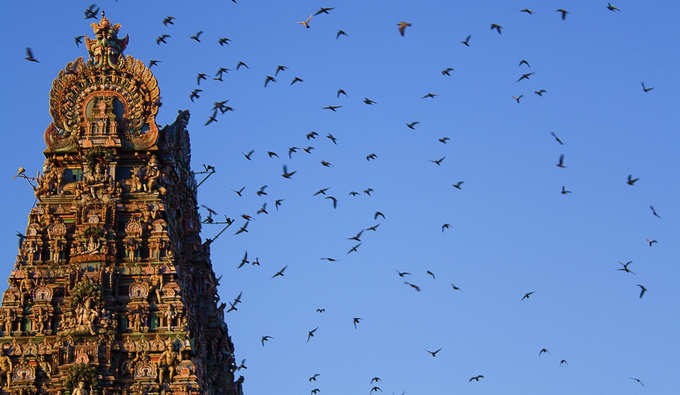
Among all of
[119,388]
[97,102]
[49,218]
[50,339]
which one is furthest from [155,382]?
[97,102]

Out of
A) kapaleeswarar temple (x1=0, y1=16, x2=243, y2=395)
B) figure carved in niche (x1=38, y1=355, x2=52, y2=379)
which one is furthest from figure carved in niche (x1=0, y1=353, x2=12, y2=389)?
figure carved in niche (x1=38, y1=355, x2=52, y2=379)

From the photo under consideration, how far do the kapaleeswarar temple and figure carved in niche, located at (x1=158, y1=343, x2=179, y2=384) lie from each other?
0.29 feet

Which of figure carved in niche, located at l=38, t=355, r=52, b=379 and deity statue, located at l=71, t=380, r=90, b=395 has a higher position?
figure carved in niche, located at l=38, t=355, r=52, b=379

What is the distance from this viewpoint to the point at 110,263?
306 feet

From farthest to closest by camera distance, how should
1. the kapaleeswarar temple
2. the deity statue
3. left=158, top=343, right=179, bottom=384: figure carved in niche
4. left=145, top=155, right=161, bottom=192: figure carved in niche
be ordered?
left=145, top=155, right=161, bottom=192: figure carved in niche < the kapaleeswarar temple < left=158, top=343, right=179, bottom=384: figure carved in niche < the deity statue

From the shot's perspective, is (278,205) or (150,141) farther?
(150,141)

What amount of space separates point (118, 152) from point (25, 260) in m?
10.7

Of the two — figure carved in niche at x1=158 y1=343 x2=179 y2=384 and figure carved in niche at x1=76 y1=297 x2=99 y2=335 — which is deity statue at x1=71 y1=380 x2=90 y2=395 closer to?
figure carved in niche at x1=76 y1=297 x2=99 y2=335

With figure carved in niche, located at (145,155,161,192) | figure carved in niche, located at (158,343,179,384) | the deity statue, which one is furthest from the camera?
figure carved in niche, located at (145,155,161,192)

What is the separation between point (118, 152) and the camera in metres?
97.3

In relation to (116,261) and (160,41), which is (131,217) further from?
(160,41)

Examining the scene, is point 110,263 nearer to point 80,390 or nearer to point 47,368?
point 47,368

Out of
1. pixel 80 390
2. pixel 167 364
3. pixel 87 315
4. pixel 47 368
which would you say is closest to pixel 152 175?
pixel 87 315

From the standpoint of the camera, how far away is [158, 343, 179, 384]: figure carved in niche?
89438 mm
